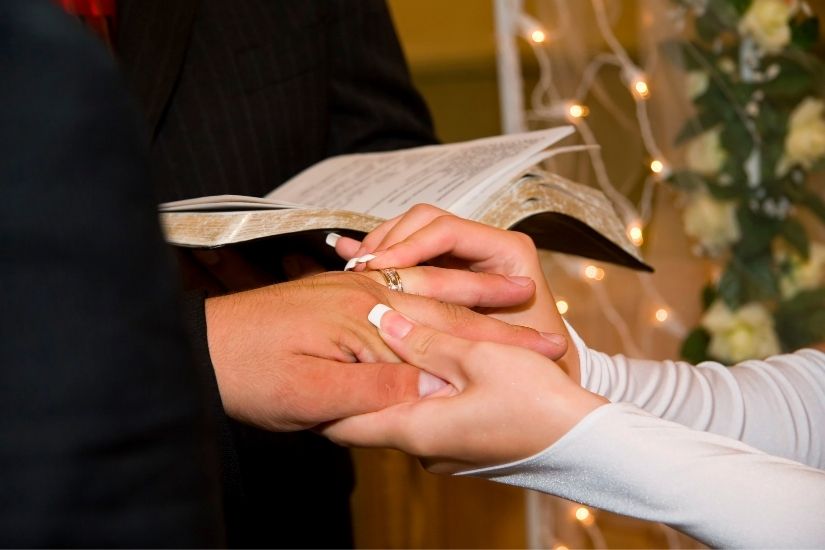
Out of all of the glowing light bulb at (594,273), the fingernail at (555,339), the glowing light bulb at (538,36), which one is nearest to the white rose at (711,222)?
the glowing light bulb at (594,273)

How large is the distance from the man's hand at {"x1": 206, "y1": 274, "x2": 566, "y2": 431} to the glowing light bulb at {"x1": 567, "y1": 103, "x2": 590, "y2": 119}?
1.10 metres

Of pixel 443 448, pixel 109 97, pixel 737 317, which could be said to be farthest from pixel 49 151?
pixel 737 317

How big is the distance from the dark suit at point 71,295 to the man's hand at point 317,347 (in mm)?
314

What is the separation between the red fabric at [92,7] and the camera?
3.20 ft

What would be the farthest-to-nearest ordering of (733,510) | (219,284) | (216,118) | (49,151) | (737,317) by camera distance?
(737,317)
(216,118)
(219,284)
(733,510)
(49,151)

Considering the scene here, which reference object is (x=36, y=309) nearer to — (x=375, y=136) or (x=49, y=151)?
(x=49, y=151)

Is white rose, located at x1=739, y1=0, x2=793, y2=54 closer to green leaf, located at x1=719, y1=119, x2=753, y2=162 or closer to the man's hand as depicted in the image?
green leaf, located at x1=719, y1=119, x2=753, y2=162

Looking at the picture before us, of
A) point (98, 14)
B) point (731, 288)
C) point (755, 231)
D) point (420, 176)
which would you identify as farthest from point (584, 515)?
point (98, 14)

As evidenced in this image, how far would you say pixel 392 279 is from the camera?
26.6 inches

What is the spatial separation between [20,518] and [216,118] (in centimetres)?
83

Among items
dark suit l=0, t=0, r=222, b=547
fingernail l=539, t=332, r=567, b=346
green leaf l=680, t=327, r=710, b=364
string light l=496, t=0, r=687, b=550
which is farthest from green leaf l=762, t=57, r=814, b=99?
dark suit l=0, t=0, r=222, b=547

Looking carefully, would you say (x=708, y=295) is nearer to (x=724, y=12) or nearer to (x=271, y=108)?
(x=724, y=12)

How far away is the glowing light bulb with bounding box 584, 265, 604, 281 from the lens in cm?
174

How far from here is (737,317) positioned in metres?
1.51
